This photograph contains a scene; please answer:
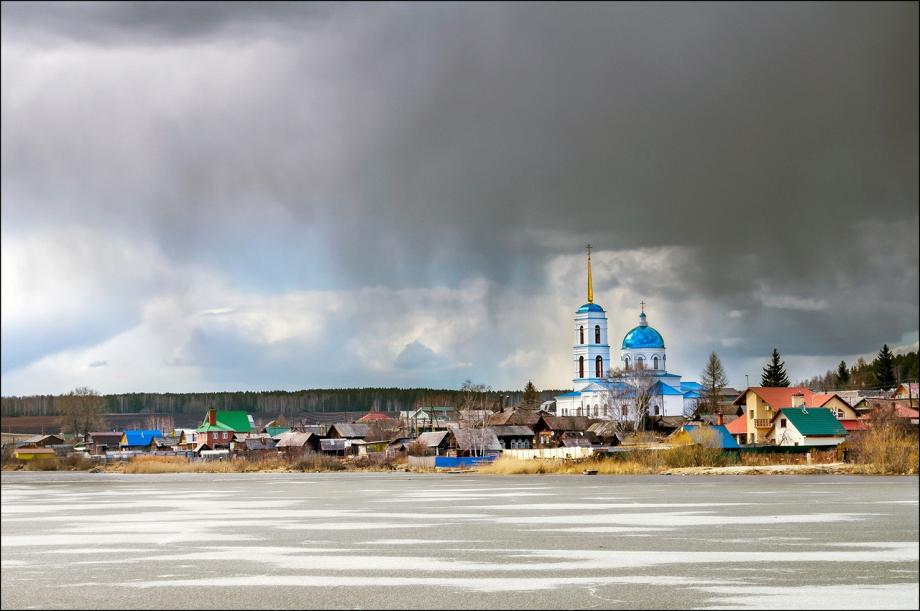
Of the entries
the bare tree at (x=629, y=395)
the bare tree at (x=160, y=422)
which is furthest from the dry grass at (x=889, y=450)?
the bare tree at (x=160, y=422)

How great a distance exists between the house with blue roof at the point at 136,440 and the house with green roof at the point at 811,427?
97.1 metres

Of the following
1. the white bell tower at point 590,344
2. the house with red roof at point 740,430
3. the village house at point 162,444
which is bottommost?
the village house at point 162,444

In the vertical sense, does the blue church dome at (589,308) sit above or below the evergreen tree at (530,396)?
above

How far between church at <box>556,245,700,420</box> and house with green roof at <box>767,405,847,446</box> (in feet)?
191

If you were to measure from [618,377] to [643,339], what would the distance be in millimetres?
15123

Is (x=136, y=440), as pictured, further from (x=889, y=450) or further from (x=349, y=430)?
(x=889, y=450)

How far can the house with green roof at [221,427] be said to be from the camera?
14988cm

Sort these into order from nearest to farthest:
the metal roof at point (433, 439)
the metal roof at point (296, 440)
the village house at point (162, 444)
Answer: the metal roof at point (433, 439) < the metal roof at point (296, 440) < the village house at point (162, 444)

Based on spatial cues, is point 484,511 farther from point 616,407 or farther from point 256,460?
point 616,407

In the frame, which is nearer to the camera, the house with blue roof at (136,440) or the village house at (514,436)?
the village house at (514,436)

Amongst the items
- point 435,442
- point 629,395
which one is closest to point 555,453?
point 435,442

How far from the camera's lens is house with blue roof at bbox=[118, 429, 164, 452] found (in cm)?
15650

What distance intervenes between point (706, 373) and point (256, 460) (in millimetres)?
83602

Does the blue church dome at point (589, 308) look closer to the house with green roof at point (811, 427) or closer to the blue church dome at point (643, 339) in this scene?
the blue church dome at point (643, 339)
